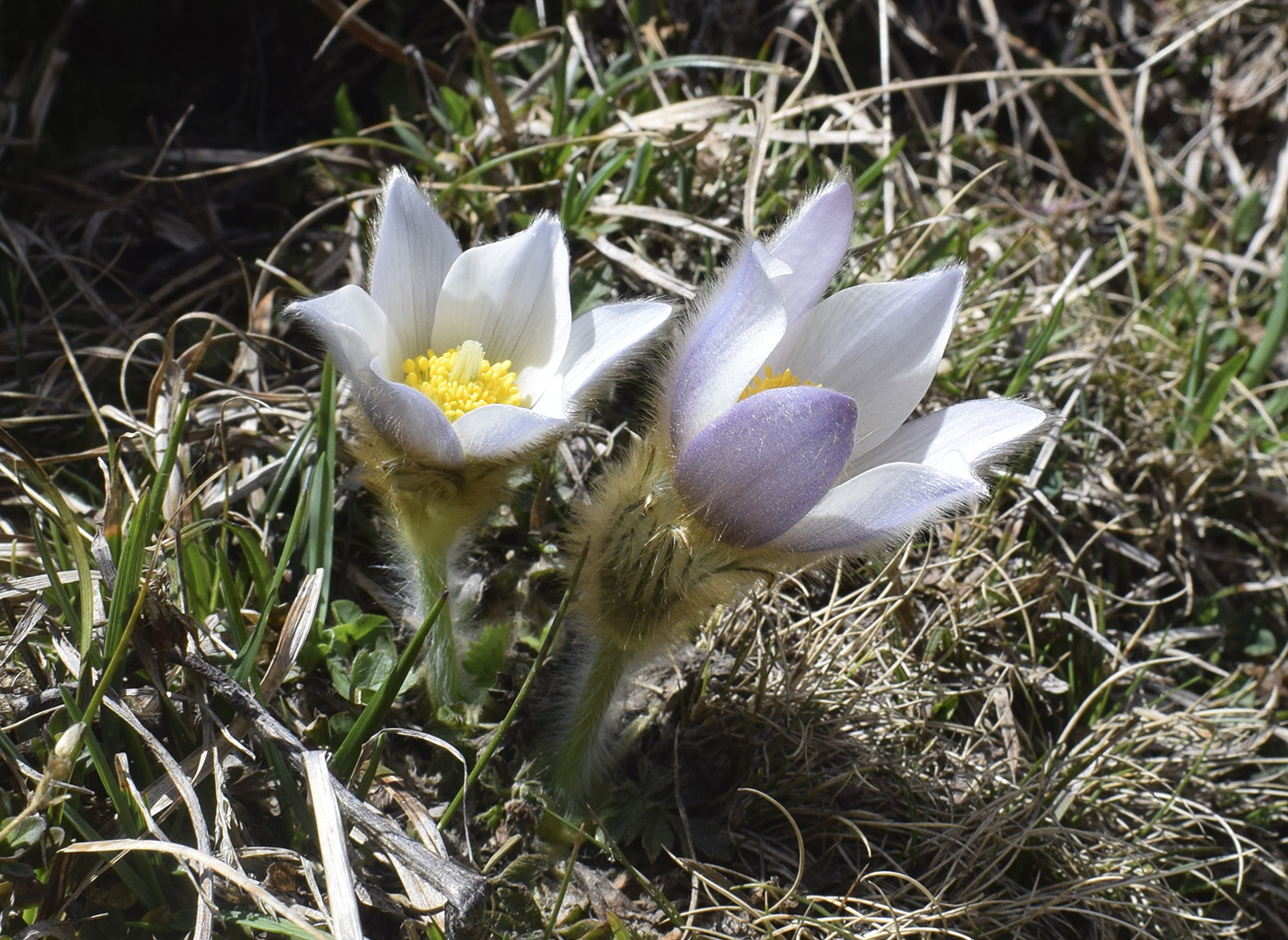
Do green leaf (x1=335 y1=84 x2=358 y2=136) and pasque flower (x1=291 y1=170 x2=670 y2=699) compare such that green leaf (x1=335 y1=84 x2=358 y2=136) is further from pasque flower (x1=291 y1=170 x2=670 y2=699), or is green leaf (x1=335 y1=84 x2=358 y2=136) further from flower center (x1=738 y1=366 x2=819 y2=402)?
flower center (x1=738 y1=366 x2=819 y2=402)

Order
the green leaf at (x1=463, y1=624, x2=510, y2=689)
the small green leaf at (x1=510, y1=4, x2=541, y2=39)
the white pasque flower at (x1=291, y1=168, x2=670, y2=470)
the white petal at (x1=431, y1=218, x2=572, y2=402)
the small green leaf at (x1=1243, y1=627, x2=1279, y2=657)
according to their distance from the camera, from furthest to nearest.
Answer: the small green leaf at (x1=510, y1=4, x2=541, y2=39)
the small green leaf at (x1=1243, y1=627, x2=1279, y2=657)
the green leaf at (x1=463, y1=624, x2=510, y2=689)
the white petal at (x1=431, y1=218, x2=572, y2=402)
the white pasque flower at (x1=291, y1=168, x2=670, y2=470)

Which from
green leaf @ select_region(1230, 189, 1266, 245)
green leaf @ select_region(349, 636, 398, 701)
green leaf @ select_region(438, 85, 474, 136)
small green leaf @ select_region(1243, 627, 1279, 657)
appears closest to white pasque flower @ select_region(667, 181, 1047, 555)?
green leaf @ select_region(349, 636, 398, 701)

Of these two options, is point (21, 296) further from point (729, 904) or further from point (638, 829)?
point (729, 904)

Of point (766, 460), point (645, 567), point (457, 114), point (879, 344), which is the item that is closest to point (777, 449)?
point (766, 460)

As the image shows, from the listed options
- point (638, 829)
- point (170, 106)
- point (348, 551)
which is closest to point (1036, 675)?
point (638, 829)

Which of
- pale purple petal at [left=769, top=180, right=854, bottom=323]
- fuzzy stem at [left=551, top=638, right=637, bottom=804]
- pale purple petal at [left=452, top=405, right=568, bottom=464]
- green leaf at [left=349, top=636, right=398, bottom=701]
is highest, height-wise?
pale purple petal at [left=769, top=180, right=854, bottom=323]

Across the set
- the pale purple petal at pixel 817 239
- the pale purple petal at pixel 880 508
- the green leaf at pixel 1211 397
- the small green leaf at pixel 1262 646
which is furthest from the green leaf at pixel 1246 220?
the pale purple petal at pixel 880 508
